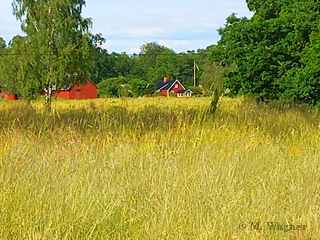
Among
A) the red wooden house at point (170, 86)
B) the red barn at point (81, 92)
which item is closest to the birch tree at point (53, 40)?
the red barn at point (81, 92)

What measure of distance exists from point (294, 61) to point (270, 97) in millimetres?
1540

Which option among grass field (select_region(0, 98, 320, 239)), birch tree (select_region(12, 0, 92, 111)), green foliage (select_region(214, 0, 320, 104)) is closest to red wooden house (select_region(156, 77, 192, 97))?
birch tree (select_region(12, 0, 92, 111))

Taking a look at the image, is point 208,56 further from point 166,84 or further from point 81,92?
point 166,84

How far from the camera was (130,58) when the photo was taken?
93.8 metres

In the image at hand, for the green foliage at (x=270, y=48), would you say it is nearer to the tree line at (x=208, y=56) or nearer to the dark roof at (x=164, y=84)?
the tree line at (x=208, y=56)

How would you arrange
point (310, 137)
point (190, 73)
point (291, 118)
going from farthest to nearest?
A: point (190, 73) < point (291, 118) < point (310, 137)

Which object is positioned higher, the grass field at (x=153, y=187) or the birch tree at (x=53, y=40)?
the birch tree at (x=53, y=40)

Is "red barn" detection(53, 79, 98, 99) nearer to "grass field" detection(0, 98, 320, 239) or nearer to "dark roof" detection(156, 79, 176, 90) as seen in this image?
"dark roof" detection(156, 79, 176, 90)

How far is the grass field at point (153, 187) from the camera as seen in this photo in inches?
127

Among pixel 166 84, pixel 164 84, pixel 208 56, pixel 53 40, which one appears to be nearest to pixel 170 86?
pixel 166 84

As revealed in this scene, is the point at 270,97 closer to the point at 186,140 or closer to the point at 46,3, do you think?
the point at 186,140

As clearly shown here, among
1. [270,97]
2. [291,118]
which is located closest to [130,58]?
[270,97]

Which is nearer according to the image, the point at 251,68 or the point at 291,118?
the point at 291,118

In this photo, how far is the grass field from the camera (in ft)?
10.6
